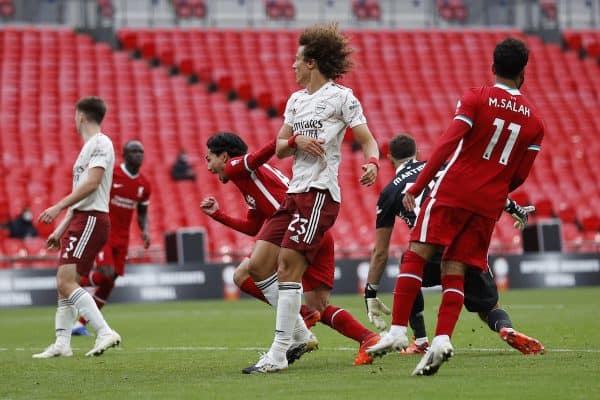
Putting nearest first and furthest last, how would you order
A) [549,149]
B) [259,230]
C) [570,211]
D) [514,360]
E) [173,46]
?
[514,360]
[259,230]
[570,211]
[549,149]
[173,46]

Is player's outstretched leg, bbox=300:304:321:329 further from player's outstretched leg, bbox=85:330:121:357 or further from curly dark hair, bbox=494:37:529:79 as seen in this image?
curly dark hair, bbox=494:37:529:79

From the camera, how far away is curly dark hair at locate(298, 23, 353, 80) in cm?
818

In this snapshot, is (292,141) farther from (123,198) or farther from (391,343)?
(123,198)

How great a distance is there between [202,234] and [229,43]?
491 inches

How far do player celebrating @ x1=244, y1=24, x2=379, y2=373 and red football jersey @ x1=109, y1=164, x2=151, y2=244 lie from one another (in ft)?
19.6

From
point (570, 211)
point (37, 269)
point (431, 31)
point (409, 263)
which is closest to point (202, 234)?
point (37, 269)

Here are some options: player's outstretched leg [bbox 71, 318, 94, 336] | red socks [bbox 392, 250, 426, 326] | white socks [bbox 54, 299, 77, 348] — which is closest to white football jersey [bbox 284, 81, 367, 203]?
red socks [bbox 392, 250, 426, 326]

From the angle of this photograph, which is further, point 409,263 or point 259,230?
point 259,230

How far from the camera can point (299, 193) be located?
26.4ft

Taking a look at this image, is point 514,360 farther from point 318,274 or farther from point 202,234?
point 202,234

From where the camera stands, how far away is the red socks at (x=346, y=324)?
8.53 m

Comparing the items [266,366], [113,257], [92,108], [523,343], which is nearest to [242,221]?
[266,366]

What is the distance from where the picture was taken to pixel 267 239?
27.3 feet

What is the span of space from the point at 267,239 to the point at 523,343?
7.13 ft
